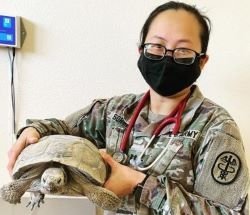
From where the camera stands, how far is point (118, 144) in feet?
3.27

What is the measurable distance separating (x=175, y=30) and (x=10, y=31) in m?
0.60

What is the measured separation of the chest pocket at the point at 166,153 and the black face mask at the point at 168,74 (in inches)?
4.5

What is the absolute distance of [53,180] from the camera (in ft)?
2.56

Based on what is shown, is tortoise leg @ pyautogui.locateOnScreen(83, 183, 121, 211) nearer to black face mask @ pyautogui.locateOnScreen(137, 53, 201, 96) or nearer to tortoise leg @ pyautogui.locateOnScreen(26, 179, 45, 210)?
tortoise leg @ pyautogui.locateOnScreen(26, 179, 45, 210)

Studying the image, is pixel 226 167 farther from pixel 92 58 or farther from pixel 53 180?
pixel 92 58

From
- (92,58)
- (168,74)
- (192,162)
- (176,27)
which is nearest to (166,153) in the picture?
(192,162)

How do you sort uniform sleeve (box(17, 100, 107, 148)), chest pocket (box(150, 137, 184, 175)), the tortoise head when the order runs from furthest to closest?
uniform sleeve (box(17, 100, 107, 148)) < chest pocket (box(150, 137, 184, 175)) < the tortoise head

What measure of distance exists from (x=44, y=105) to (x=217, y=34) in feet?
2.06

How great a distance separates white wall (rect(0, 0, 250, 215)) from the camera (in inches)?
52.2

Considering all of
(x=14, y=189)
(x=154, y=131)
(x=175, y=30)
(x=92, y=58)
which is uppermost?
(x=175, y=30)

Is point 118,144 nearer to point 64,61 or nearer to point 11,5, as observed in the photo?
point 64,61

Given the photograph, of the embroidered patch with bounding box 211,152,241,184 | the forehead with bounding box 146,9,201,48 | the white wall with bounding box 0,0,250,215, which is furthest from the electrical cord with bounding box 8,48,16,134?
the embroidered patch with bounding box 211,152,241,184

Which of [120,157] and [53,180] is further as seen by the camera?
[120,157]

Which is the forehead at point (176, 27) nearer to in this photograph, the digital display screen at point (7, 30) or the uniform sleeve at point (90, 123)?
the uniform sleeve at point (90, 123)
